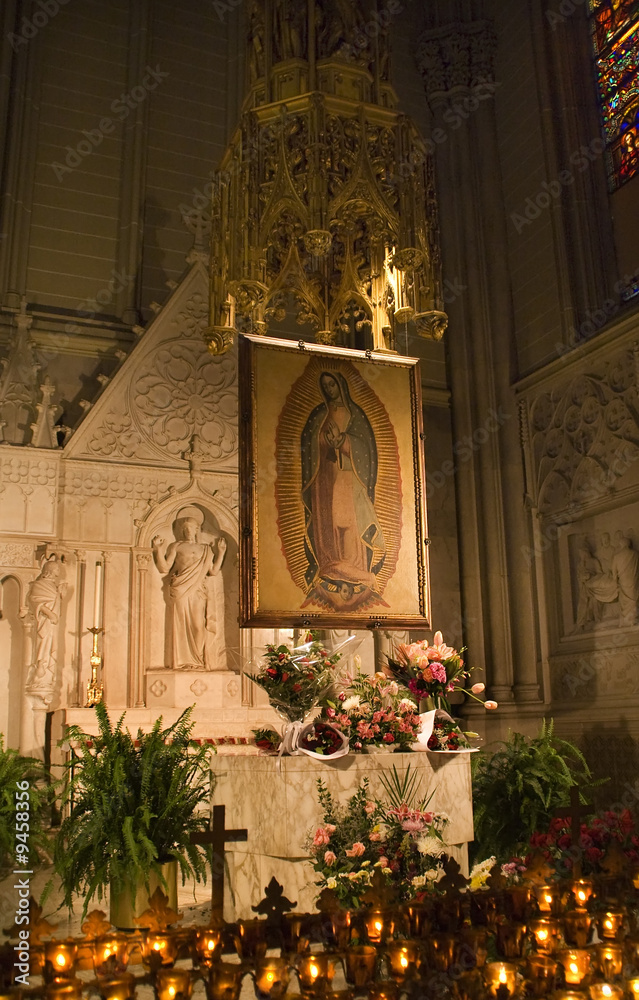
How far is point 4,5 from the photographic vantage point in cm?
1152

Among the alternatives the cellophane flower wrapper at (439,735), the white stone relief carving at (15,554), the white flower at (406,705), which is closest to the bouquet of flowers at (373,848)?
the cellophane flower wrapper at (439,735)

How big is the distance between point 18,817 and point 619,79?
10739 mm

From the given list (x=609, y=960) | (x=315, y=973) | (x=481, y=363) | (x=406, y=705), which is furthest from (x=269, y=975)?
(x=481, y=363)

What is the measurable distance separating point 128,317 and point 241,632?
13.9 ft

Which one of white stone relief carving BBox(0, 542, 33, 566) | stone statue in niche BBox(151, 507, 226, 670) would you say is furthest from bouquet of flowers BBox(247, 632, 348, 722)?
white stone relief carving BBox(0, 542, 33, 566)

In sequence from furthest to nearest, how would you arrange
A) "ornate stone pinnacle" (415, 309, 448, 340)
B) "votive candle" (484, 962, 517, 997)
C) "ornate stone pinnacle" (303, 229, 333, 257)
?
"ornate stone pinnacle" (415, 309, 448, 340)
"ornate stone pinnacle" (303, 229, 333, 257)
"votive candle" (484, 962, 517, 997)

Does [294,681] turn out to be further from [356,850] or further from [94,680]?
[94,680]

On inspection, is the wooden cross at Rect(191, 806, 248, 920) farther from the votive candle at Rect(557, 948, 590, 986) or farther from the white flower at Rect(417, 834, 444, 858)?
the votive candle at Rect(557, 948, 590, 986)

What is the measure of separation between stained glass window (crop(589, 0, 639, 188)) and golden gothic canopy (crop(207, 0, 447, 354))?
478cm

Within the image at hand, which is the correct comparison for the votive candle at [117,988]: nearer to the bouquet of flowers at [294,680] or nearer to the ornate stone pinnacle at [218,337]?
the bouquet of flowers at [294,680]

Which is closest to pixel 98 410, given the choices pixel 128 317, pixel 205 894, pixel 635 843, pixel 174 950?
pixel 128 317

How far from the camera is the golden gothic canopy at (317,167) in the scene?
6848mm

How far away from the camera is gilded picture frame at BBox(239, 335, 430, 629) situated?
675 cm

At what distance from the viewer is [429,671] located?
5500 mm
